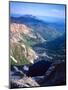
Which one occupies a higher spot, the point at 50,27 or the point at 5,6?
the point at 5,6

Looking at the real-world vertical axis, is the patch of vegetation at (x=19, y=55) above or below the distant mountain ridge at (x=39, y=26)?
below

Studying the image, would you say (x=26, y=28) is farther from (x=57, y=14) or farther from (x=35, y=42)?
(x=57, y=14)

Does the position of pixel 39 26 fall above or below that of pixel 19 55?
above

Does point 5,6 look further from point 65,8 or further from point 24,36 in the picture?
point 65,8

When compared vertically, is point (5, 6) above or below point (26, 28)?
above

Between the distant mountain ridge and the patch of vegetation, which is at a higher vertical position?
the distant mountain ridge

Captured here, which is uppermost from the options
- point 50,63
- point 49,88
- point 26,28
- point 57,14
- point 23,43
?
point 57,14

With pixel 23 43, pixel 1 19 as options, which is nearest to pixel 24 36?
pixel 23 43

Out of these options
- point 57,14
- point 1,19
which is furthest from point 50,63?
point 1,19

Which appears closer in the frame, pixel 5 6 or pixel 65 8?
pixel 5 6
